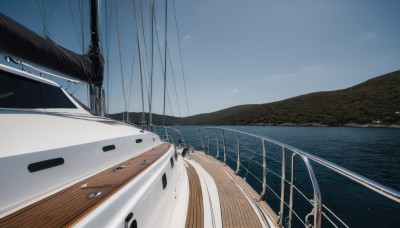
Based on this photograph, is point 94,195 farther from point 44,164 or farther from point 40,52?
point 40,52

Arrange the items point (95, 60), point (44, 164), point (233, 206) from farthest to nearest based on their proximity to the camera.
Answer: point (95, 60), point (233, 206), point (44, 164)

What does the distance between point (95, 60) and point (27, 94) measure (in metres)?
2.41

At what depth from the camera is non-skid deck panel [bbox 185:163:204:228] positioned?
247cm

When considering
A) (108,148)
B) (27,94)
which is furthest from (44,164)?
(27,94)

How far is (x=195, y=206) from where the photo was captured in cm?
292

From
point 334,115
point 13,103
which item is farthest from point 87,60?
point 334,115

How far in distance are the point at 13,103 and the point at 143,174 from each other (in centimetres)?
244

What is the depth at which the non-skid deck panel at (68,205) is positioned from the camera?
994 millimetres

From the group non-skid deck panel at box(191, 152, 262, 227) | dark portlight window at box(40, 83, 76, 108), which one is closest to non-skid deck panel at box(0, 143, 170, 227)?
non-skid deck panel at box(191, 152, 262, 227)

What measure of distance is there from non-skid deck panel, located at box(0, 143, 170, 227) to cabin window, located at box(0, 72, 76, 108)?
6.81 feet

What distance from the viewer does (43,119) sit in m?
2.44

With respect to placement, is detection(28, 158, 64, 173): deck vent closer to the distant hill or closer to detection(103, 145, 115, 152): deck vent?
detection(103, 145, 115, 152): deck vent

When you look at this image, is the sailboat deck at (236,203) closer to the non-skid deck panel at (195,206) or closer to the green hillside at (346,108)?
the non-skid deck panel at (195,206)

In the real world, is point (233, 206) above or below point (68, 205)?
below
